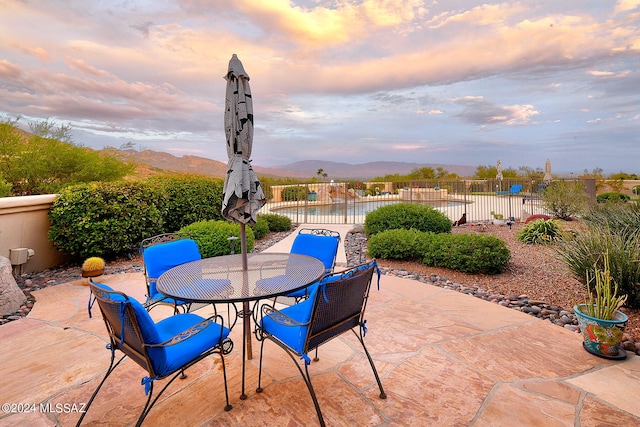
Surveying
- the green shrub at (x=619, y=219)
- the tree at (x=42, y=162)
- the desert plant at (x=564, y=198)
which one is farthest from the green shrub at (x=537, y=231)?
the tree at (x=42, y=162)

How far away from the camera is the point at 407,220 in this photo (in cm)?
682

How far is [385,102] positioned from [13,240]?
56.1ft

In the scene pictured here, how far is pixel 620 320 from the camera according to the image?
91.3 inches

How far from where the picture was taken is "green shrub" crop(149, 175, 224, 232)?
6629mm

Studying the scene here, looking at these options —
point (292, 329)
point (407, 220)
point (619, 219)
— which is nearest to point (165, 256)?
point (292, 329)

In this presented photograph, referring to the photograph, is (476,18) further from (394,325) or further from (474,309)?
(394,325)

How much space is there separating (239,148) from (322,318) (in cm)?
137

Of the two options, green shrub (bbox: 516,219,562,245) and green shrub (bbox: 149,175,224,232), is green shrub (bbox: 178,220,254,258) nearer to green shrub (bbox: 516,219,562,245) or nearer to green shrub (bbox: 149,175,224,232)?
green shrub (bbox: 149,175,224,232)

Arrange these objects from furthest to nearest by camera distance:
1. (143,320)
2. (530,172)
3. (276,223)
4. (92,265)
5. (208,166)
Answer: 1. (208,166)
2. (530,172)
3. (276,223)
4. (92,265)
5. (143,320)

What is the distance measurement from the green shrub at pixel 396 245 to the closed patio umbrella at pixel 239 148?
12.2 feet

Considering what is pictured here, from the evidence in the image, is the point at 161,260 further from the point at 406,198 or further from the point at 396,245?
the point at 406,198

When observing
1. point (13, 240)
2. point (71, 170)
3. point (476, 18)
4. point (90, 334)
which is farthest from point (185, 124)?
point (90, 334)

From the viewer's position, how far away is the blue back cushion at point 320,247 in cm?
298

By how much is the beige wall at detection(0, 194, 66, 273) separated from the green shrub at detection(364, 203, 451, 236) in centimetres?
626
